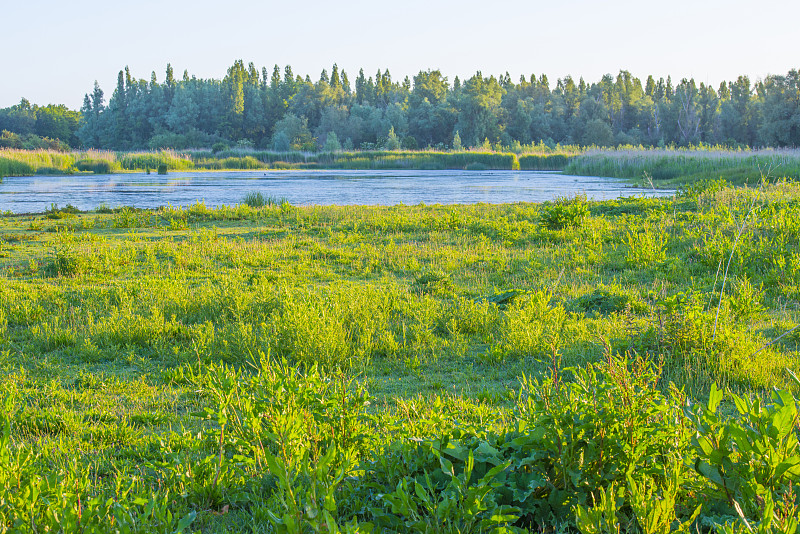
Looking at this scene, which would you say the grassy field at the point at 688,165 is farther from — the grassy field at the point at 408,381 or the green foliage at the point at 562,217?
the grassy field at the point at 408,381

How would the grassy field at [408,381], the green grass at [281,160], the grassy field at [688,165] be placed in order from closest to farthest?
the grassy field at [408,381] → the grassy field at [688,165] → the green grass at [281,160]

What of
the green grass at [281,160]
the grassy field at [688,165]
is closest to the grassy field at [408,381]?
the grassy field at [688,165]

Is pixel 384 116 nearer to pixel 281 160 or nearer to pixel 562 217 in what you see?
pixel 281 160

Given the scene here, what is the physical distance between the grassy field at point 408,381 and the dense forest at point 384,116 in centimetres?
7009

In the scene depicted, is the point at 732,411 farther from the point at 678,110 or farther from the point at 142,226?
the point at 678,110

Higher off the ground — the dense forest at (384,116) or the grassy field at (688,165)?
the dense forest at (384,116)

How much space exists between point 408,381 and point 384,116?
104381 mm

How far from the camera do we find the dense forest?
95688 mm

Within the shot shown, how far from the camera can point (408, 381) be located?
541 centimetres

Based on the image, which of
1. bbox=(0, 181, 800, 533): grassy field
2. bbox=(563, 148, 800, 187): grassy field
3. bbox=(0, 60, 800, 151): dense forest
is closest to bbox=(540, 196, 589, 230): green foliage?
bbox=(0, 181, 800, 533): grassy field

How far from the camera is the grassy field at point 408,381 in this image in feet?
8.58

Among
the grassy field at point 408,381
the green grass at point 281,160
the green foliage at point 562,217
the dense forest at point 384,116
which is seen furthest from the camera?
the dense forest at point 384,116

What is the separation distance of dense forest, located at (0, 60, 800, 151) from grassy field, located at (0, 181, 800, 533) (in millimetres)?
70090

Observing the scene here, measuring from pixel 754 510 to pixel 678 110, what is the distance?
10666 centimetres
